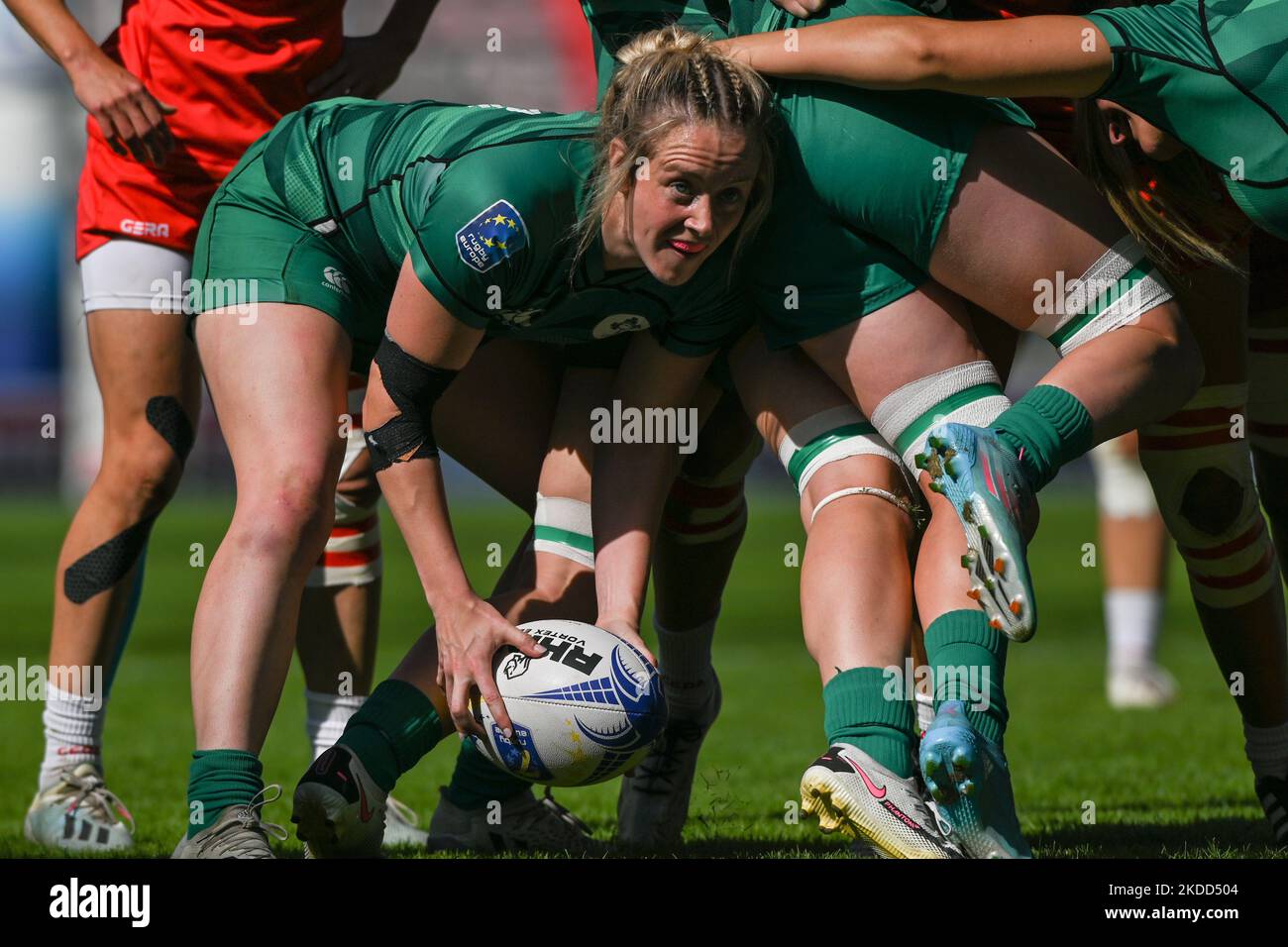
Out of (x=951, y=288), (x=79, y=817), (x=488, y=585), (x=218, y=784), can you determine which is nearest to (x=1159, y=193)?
(x=951, y=288)

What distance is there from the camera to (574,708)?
10.8ft

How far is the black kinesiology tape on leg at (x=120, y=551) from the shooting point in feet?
14.5

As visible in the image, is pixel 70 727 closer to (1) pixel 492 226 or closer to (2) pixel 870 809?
(1) pixel 492 226

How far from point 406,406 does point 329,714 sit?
1.42 m

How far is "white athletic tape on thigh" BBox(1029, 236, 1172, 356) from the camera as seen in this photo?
10.8 feet

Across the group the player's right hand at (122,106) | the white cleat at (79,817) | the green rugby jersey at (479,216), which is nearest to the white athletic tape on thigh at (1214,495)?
the green rugby jersey at (479,216)

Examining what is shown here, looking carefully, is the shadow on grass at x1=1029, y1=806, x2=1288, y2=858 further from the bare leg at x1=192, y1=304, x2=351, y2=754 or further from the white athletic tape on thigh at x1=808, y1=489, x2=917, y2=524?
the bare leg at x1=192, y1=304, x2=351, y2=754

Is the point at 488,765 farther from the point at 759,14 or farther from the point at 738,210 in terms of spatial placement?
the point at 759,14

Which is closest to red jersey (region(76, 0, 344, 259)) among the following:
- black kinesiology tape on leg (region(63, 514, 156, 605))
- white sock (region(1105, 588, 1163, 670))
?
black kinesiology tape on leg (region(63, 514, 156, 605))

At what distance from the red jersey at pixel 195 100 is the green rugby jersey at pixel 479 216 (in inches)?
24.7

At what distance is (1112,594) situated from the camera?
7.41m

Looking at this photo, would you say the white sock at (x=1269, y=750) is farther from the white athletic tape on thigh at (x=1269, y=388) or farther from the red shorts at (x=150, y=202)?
the red shorts at (x=150, y=202)
